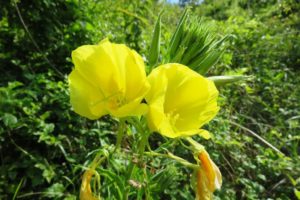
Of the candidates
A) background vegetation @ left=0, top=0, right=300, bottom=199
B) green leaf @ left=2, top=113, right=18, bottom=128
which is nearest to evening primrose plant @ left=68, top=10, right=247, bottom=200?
background vegetation @ left=0, top=0, right=300, bottom=199

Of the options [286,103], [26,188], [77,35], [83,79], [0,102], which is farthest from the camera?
[286,103]

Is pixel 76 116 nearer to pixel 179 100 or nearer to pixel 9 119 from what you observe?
pixel 9 119

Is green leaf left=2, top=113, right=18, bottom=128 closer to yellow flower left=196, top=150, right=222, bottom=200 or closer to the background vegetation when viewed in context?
the background vegetation

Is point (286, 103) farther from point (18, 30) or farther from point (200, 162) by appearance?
point (200, 162)

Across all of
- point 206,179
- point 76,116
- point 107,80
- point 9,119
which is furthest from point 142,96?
point 76,116

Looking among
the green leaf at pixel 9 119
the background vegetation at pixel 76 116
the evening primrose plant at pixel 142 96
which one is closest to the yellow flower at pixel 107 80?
the evening primrose plant at pixel 142 96

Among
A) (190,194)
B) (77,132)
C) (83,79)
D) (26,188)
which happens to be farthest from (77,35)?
(83,79)
